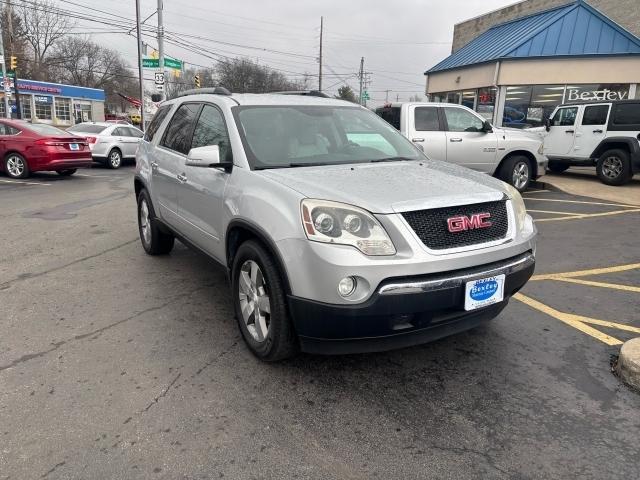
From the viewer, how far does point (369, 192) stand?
2.88 meters

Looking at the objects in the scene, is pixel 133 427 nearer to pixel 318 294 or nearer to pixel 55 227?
pixel 318 294

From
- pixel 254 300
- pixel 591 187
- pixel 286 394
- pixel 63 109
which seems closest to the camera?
pixel 286 394

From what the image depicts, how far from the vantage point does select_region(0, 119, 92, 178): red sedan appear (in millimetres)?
12172

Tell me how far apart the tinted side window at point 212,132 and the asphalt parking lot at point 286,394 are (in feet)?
4.56

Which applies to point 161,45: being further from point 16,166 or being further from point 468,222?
point 468,222

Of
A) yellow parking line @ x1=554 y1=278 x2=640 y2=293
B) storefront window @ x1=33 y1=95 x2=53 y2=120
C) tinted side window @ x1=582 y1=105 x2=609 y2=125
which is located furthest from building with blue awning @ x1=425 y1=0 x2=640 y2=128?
storefront window @ x1=33 y1=95 x2=53 y2=120

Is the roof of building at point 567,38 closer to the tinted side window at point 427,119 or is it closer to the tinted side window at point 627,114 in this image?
the tinted side window at point 627,114

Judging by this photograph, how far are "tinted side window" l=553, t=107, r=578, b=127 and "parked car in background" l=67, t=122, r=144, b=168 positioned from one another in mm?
12884

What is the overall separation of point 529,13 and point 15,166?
21.9m

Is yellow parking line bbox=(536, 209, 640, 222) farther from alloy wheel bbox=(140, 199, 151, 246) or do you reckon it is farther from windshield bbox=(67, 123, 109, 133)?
windshield bbox=(67, 123, 109, 133)

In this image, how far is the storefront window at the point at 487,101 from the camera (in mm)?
19172

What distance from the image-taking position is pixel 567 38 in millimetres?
17812

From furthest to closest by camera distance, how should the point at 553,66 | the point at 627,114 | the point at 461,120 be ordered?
the point at 553,66
the point at 627,114
the point at 461,120

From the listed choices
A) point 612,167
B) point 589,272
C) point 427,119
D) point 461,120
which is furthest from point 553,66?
point 589,272
